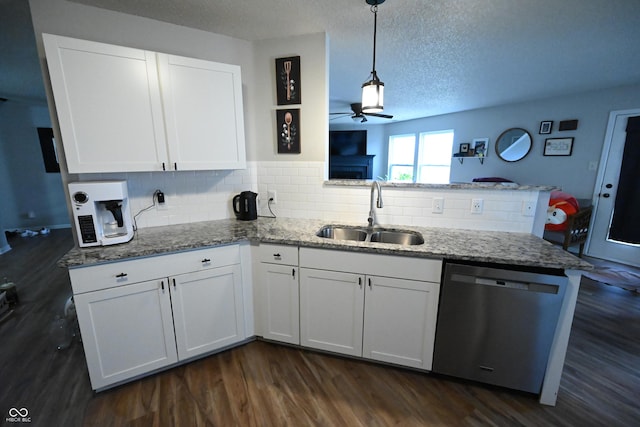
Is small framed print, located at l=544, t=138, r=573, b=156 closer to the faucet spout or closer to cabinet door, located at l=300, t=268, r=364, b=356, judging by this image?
the faucet spout

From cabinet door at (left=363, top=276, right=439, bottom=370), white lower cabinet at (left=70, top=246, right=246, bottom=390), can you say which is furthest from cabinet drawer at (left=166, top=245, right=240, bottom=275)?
cabinet door at (left=363, top=276, right=439, bottom=370)

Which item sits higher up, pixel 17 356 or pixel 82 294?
pixel 82 294

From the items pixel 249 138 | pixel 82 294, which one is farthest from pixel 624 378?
pixel 82 294

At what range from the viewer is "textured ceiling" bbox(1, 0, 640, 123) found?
1680 mm

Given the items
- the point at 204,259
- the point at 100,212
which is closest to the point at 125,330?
the point at 204,259

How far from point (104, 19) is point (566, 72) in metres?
4.33

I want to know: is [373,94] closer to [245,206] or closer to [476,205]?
[476,205]

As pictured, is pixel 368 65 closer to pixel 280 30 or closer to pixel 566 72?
pixel 280 30

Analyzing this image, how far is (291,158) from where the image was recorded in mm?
2268

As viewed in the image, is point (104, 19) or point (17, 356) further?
point (17, 356)

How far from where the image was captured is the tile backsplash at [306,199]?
1.90 meters

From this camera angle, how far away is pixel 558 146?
4.12m

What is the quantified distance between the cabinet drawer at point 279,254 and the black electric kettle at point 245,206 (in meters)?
0.50

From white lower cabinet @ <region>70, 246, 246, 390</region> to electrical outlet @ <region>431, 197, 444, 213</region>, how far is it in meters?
1.48
